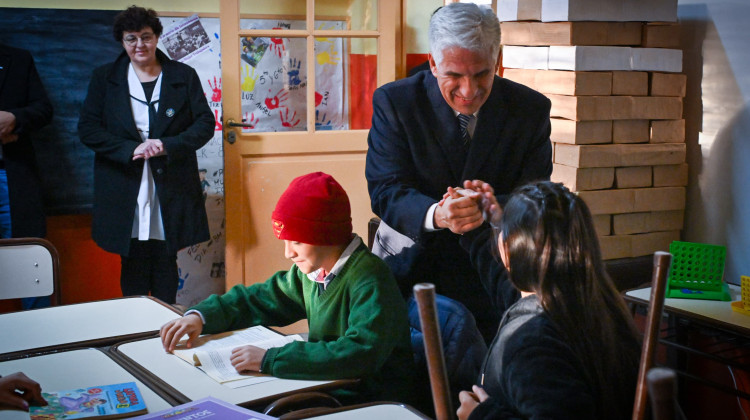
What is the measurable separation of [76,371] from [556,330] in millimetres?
1117

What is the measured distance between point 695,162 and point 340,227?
2.24 metres

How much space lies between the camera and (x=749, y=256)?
3.36 metres

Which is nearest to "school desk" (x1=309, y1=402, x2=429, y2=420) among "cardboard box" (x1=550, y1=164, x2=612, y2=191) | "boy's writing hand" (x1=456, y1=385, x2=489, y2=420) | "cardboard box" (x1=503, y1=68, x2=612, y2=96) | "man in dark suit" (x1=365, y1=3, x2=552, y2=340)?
"boy's writing hand" (x1=456, y1=385, x2=489, y2=420)

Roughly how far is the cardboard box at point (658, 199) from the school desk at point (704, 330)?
2.05 feet

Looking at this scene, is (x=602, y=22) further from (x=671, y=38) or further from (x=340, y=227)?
(x=340, y=227)

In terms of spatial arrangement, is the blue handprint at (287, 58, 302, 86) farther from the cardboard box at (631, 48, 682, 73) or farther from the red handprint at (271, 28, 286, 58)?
the cardboard box at (631, 48, 682, 73)

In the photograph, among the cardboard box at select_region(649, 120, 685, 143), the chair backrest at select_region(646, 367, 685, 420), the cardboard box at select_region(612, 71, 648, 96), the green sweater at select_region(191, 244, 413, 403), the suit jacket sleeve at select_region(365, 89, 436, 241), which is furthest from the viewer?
the cardboard box at select_region(649, 120, 685, 143)

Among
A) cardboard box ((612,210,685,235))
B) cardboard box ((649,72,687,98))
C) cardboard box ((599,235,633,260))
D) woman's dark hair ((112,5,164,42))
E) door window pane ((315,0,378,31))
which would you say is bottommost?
cardboard box ((599,235,633,260))

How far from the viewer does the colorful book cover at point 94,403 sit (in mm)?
1562

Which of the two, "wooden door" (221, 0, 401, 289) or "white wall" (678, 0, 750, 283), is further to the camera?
"wooden door" (221, 0, 401, 289)

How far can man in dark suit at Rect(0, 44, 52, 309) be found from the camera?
151 inches

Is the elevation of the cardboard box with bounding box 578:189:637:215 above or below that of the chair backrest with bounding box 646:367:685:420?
below

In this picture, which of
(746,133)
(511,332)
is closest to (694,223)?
(746,133)

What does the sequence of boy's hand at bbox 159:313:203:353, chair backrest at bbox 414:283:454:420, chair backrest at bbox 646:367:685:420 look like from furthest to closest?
boy's hand at bbox 159:313:203:353 < chair backrest at bbox 414:283:454:420 < chair backrest at bbox 646:367:685:420
